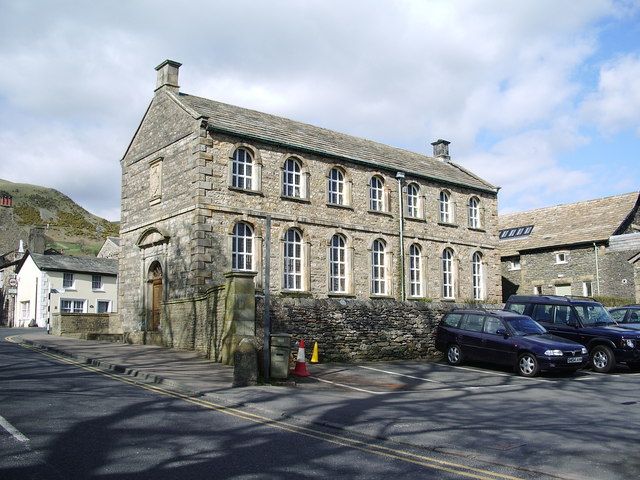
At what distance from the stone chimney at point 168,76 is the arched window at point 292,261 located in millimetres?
8039

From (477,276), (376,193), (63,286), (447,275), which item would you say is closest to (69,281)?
(63,286)

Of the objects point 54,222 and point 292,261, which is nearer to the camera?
point 292,261

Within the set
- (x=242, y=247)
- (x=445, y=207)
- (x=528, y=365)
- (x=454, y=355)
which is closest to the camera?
(x=528, y=365)

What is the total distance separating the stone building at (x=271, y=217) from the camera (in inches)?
891

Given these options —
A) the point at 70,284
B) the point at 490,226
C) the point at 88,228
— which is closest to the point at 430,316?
the point at 490,226

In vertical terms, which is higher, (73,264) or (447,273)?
(73,264)

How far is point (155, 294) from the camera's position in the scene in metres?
25.0

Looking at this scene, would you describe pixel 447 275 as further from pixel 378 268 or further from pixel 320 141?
pixel 320 141

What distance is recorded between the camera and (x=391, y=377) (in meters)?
15.6

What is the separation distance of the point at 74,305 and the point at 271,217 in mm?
27248

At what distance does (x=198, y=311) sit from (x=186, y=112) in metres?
8.61

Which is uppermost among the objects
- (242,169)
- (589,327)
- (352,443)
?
(242,169)

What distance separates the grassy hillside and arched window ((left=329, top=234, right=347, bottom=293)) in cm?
5832

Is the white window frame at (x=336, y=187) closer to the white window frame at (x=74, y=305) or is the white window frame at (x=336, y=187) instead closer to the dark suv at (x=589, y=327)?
the dark suv at (x=589, y=327)
